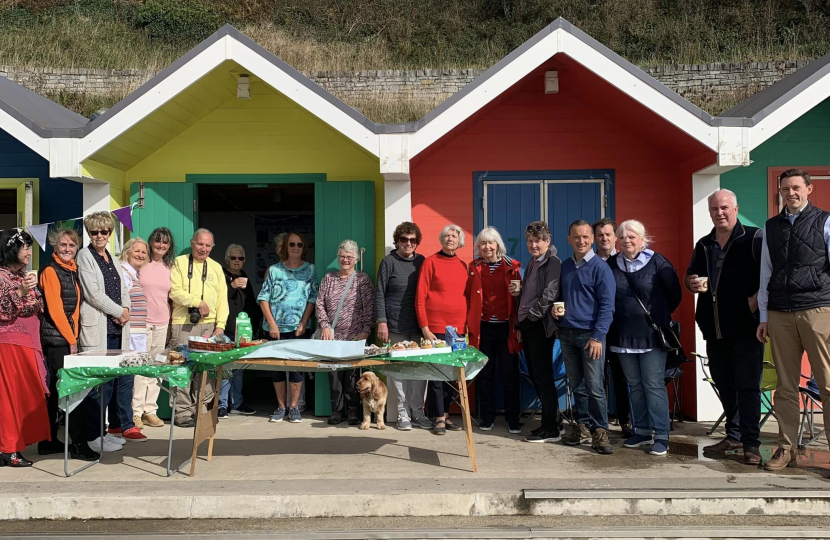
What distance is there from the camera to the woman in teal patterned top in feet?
22.2

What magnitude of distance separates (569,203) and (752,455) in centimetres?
299

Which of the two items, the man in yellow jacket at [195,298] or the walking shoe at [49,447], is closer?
the walking shoe at [49,447]

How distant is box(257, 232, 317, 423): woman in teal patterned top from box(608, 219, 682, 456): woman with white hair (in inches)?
112

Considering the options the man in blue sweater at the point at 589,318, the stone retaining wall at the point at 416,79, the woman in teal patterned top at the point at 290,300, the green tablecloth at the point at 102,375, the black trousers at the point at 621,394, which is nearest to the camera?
the green tablecloth at the point at 102,375

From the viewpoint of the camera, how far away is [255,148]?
7367 mm

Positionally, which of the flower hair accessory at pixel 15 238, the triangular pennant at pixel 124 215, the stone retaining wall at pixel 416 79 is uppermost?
the stone retaining wall at pixel 416 79

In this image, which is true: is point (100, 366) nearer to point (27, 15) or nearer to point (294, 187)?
point (294, 187)

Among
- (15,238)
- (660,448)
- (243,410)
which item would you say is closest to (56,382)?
(15,238)

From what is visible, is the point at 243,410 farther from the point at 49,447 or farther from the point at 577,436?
the point at 577,436

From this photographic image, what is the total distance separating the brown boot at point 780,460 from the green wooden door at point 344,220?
3779 millimetres

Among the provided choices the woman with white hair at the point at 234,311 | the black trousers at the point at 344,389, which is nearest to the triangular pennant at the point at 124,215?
the woman with white hair at the point at 234,311

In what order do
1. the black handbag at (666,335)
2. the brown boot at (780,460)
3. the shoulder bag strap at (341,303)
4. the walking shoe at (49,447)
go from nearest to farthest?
the brown boot at (780,460) → the black handbag at (666,335) → the walking shoe at (49,447) → the shoulder bag strap at (341,303)

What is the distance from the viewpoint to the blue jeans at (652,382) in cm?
537

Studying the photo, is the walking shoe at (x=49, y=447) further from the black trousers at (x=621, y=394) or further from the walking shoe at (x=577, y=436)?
the black trousers at (x=621, y=394)
